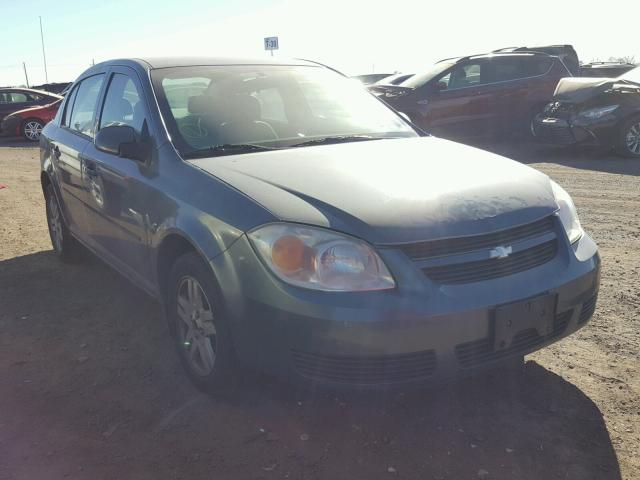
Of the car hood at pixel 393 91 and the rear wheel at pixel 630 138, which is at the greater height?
the car hood at pixel 393 91

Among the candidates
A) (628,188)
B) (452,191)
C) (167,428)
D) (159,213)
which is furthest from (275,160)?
A: (628,188)

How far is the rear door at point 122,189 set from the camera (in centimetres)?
327

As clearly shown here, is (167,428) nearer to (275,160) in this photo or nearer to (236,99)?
(275,160)

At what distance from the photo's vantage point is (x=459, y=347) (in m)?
2.33

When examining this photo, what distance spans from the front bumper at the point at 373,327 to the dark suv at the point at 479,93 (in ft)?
30.1

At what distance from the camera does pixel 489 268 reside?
2408mm

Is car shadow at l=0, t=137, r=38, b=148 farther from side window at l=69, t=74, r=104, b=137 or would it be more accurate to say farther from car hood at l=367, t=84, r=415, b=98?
side window at l=69, t=74, r=104, b=137

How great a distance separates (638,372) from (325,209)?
1914mm

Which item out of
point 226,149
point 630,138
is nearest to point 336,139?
point 226,149

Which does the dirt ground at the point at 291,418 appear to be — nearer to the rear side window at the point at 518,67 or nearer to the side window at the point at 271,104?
the side window at the point at 271,104

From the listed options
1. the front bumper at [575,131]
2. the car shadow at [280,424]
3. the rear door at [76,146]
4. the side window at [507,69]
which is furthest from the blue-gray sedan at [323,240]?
the side window at [507,69]

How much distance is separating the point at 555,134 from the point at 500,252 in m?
Answer: 8.61

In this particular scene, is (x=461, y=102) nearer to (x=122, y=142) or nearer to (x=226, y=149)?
(x=226, y=149)

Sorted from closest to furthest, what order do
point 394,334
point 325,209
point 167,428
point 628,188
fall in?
point 394,334, point 325,209, point 167,428, point 628,188
